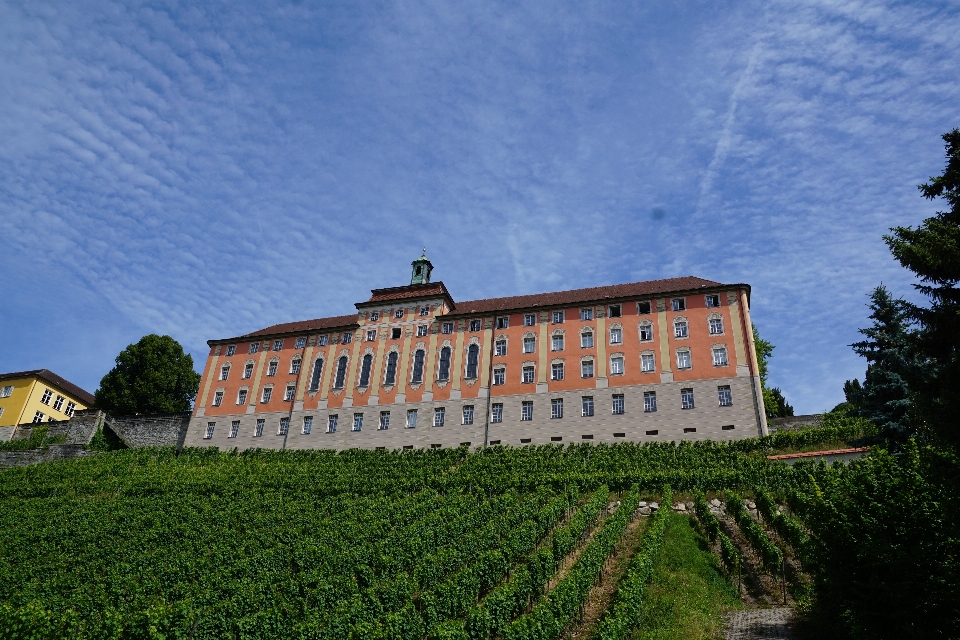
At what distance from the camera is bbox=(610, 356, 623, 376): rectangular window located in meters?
45.8

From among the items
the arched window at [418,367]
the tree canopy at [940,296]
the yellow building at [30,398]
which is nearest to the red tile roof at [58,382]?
the yellow building at [30,398]

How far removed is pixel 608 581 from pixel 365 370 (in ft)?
115

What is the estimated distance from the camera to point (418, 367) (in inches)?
2034

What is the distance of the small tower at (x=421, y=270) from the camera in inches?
2399

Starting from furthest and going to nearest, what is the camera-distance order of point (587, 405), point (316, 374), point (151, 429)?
point (151, 429), point (316, 374), point (587, 405)

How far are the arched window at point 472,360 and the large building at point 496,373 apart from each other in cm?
12

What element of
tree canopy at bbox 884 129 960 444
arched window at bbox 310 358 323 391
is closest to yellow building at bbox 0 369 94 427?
arched window at bbox 310 358 323 391

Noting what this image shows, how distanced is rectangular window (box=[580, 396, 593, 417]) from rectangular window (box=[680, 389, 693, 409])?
6398 millimetres

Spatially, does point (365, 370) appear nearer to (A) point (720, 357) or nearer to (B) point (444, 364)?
(B) point (444, 364)

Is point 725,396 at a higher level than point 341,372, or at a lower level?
lower

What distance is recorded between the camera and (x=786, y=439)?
37812 millimetres

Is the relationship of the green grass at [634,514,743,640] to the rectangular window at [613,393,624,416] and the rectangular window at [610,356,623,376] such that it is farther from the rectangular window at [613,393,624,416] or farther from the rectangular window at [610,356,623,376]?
the rectangular window at [610,356,623,376]

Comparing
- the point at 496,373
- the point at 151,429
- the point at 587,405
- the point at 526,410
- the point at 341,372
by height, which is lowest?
the point at 151,429

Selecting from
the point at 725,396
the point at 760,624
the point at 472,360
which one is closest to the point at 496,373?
the point at 472,360
